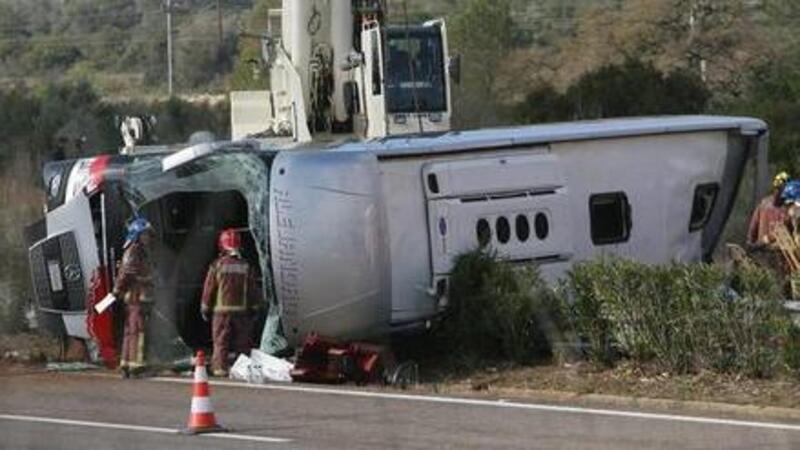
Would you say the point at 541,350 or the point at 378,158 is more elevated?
the point at 378,158

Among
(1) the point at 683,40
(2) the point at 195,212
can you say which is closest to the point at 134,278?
(2) the point at 195,212

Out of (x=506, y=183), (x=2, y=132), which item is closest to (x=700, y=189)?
(x=506, y=183)

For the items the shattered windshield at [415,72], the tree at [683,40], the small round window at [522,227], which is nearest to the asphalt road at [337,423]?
the small round window at [522,227]

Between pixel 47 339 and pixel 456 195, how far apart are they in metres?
6.02

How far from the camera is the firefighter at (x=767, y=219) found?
61.4ft

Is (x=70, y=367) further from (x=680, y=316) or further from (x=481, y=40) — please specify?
(x=481, y=40)

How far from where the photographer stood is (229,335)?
16969 mm

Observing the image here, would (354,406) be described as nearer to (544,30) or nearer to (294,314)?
(294,314)

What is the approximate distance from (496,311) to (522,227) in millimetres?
1603

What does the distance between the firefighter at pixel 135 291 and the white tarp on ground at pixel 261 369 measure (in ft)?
3.52

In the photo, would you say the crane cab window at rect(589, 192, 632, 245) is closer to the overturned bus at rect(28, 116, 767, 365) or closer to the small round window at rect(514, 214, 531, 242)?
the overturned bus at rect(28, 116, 767, 365)

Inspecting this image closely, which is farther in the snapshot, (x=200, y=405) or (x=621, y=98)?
(x=621, y=98)

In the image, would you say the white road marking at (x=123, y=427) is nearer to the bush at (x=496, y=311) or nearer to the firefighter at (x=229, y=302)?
the firefighter at (x=229, y=302)

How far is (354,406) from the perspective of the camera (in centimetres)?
1437
